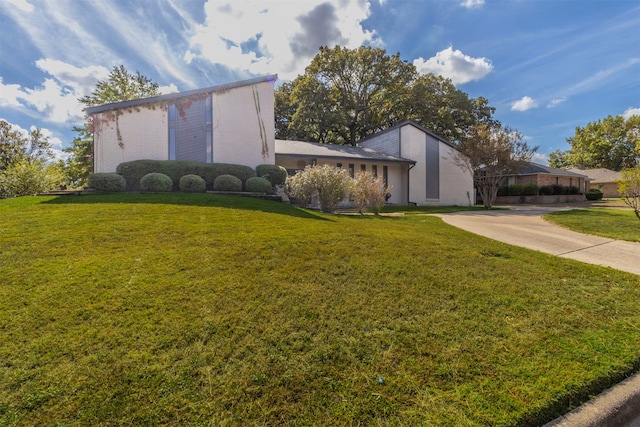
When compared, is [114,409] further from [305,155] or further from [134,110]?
[305,155]

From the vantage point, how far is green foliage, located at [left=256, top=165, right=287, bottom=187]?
43.7ft

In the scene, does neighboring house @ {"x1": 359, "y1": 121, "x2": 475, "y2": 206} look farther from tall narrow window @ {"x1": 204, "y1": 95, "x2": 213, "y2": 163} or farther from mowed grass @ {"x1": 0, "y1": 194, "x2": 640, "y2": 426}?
mowed grass @ {"x1": 0, "y1": 194, "x2": 640, "y2": 426}

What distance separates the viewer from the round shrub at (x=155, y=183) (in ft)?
35.0

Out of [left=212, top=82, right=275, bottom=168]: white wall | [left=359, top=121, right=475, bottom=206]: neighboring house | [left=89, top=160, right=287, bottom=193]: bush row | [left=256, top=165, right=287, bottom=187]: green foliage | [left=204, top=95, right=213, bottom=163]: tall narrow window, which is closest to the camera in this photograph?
[left=89, top=160, right=287, bottom=193]: bush row

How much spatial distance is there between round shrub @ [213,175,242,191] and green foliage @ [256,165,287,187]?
1.72 m

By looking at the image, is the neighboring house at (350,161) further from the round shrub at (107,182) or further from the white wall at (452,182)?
the round shrub at (107,182)

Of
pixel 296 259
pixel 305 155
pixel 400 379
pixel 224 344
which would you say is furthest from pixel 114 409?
pixel 305 155

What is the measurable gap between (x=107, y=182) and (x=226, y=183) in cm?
411

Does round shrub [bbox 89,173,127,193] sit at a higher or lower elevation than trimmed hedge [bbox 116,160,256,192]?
lower

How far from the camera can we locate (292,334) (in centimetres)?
251

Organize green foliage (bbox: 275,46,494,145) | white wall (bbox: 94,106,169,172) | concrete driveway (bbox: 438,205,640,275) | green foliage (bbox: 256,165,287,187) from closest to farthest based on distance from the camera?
concrete driveway (bbox: 438,205,640,275)
white wall (bbox: 94,106,169,172)
green foliage (bbox: 256,165,287,187)
green foliage (bbox: 275,46,494,145)

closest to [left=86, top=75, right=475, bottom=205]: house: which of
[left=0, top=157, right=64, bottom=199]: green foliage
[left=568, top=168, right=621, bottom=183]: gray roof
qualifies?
[left=0, top=157, right=64, bottom=199]: green foliage

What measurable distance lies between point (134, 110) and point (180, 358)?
14184 mm

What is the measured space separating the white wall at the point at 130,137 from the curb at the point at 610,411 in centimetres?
1470
